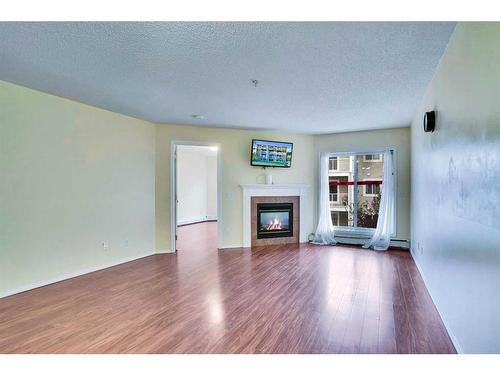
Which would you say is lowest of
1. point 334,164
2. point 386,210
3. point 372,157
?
point 386,210

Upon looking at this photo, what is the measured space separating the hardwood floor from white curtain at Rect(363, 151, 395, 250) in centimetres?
109

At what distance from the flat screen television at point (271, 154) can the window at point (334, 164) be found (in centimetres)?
98

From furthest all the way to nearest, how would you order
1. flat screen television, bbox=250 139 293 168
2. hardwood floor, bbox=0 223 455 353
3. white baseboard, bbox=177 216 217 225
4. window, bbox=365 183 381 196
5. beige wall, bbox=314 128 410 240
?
white baseboard, bbox=177 216 217 225 < window, bbox=365 183 381 196 < flat screen television, bbox=250 139 293 168 < beige wall, bbox=314 128 410 240 < hardwood floor, bbox=0 223 455 353

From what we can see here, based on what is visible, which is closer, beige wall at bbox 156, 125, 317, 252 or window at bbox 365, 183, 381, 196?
beige wall at bbox 156, 125, 317, 252

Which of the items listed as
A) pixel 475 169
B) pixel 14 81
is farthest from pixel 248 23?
pixel 14 81

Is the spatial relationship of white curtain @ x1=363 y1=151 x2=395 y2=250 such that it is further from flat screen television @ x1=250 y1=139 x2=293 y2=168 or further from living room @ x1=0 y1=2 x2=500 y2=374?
flat screen television @ x1=250 y1=139 x2=293 y2=168

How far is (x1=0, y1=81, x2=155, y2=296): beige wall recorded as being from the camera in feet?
10.7

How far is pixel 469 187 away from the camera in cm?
179

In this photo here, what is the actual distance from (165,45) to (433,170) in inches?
115

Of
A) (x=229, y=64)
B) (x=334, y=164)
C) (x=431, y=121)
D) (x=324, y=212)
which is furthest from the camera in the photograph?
(x=334, y=164)

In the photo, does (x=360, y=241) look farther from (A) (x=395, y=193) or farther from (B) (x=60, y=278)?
(B) (x=60, y=278)

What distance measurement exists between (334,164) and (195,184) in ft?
17.9

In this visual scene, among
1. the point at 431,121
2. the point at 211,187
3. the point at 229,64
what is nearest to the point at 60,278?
the point at 229,64

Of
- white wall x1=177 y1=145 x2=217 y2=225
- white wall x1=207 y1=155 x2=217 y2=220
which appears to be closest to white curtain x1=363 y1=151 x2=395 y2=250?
white wall x1=177 y1=145 x2=217 y2=225
